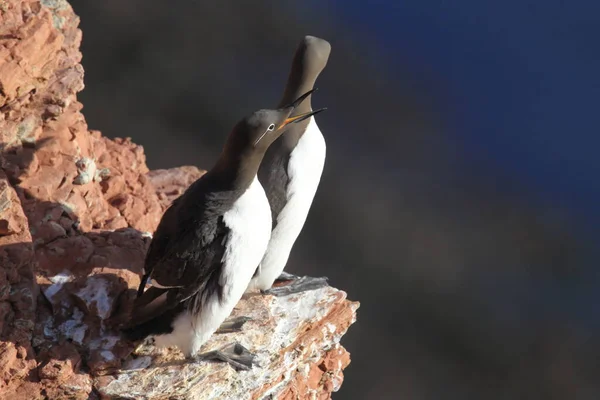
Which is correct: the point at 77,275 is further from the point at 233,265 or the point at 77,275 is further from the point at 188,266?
the point at 233,265

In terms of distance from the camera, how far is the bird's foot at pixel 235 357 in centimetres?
518

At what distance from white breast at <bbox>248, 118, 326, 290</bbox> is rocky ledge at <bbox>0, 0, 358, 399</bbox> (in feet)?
0.61

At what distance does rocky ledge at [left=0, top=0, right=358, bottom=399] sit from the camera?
488 cm

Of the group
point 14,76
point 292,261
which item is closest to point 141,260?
point 14,76

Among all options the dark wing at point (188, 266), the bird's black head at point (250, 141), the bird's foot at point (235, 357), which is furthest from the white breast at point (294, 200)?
the dark wing at point (188, 266)

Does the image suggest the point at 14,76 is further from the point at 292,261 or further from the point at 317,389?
the point at 292,261

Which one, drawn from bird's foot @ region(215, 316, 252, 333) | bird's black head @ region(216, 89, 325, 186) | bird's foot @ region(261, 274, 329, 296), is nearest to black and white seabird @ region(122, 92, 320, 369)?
bird's black head @ region(216, 89, 325, 186)

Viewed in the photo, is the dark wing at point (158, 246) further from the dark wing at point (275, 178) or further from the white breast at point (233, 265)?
the dark wing at point (275, 178)

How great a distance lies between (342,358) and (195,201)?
185 centimetres

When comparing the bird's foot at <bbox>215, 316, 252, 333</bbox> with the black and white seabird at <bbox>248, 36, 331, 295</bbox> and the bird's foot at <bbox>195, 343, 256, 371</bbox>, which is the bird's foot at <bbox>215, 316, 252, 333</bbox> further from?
the black and white seabird at <bbox>248, 36, 331, 295</bbox>

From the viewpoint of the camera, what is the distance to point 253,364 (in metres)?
5.21

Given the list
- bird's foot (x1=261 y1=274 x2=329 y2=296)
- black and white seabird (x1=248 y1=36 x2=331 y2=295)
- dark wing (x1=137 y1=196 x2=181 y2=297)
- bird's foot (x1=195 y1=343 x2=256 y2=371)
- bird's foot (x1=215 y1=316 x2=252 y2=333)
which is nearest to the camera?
dark wing (x1=137 y1=196 x2=181 y2=297)

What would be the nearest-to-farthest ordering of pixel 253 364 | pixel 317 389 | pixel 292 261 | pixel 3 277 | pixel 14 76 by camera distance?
pixel 3 277, pixel 253 364, pixel 14 76, pixel 317 389, pixel 292 261

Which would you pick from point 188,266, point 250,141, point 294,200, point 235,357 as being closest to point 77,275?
point 188,266
